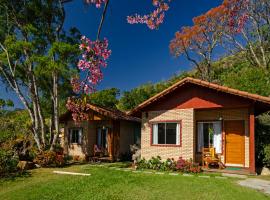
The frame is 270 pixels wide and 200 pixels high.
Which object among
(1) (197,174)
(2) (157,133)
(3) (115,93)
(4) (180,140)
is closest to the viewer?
(1) (197,174)

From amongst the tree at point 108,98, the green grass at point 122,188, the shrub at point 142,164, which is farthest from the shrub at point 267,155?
the tree at point 108,98

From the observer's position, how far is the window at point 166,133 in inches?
648

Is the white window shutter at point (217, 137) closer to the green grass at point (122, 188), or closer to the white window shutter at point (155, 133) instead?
the white window shutter at point (155, 133)

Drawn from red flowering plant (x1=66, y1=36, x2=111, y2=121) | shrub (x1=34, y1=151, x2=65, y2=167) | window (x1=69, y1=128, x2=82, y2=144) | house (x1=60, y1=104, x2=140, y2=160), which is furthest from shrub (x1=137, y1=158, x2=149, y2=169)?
red flowering plant (x1=66, y1=36, x2=111, y2=121)

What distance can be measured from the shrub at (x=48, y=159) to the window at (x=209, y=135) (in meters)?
8.48

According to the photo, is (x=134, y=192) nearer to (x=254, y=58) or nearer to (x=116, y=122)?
(x=116, y=122)

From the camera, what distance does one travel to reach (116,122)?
21.8m

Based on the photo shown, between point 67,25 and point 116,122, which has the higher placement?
point 67,25

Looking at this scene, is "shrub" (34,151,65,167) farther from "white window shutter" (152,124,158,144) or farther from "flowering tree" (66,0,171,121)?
"flowering tree" (66,0,171,121)

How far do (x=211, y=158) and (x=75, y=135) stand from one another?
38.0 feet

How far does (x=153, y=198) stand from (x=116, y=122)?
1287 centimetres

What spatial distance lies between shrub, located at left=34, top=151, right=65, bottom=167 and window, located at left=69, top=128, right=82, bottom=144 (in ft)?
15.6

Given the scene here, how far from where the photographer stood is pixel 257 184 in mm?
11195

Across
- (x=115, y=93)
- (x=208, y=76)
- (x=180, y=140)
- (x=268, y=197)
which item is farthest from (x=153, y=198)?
(x=115, y=93)
